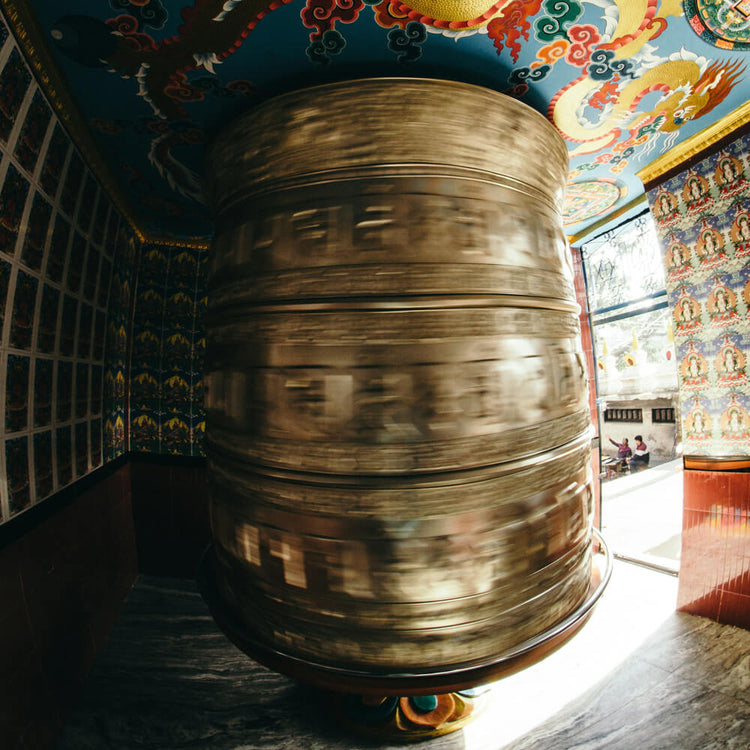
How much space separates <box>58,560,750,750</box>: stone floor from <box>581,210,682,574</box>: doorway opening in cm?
105

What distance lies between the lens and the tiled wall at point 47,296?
1.22 meters

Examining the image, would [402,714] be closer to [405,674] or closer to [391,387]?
[405,674]

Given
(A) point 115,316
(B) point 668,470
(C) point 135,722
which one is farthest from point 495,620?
(B) point 668,470

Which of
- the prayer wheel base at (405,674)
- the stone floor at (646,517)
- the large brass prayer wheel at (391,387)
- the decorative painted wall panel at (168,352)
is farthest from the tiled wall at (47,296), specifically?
the stone floor at (646,517)

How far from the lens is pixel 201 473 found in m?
2.60

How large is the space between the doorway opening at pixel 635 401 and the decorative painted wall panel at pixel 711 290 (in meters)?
0.14

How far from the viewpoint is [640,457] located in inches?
398


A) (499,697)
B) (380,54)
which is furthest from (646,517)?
(380,54)

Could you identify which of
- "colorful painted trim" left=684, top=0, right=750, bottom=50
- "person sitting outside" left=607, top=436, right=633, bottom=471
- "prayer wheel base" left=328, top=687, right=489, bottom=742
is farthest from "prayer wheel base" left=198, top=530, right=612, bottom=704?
"person sitting outside" left=607, top=436, right=633, bottom=471

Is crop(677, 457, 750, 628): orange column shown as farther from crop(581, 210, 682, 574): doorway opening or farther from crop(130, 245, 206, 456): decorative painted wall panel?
crop(130, 245, 206, 456): decorative painted wall panel

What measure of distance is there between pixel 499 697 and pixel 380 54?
8.24ft

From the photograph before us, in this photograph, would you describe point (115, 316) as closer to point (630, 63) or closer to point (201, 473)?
point (201, 473)

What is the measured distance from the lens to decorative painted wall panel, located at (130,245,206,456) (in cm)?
258

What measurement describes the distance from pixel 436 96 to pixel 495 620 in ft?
4.22
